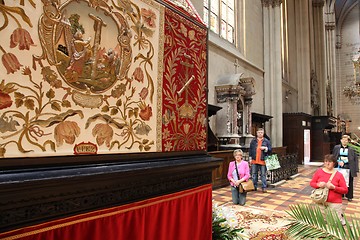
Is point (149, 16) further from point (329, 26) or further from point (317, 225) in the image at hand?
point (329, 26)

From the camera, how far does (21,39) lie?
911 mm

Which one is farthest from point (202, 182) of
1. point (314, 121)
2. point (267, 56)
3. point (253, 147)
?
point (314, 121)

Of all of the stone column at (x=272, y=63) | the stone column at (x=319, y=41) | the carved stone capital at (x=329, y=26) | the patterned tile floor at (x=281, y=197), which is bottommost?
the patterned tile floor at (x=281, y=197)

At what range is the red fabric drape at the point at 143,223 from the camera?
0.96m

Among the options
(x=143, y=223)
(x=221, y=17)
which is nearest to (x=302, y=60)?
(x=221, y=17)

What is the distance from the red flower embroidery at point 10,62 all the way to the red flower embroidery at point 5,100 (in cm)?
8

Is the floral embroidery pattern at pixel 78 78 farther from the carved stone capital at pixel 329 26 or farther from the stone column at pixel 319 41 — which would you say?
the carved stone capital at pixel 329 26

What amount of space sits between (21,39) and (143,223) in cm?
95

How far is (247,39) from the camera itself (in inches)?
524

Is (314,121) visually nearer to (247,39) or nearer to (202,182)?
(247,39)

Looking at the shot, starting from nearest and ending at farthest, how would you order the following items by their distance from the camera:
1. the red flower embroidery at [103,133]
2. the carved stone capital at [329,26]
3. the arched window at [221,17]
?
the red flower embroidery at [103,133]
the arched window at [221,17]
the carved stone capital at [329,26]

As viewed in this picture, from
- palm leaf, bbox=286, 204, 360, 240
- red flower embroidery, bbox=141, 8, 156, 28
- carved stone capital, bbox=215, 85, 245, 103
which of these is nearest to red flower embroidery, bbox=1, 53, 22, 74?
red flower embroidery, bbox=141, 8, 156, 28

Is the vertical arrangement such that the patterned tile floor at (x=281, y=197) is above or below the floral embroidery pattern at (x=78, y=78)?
below

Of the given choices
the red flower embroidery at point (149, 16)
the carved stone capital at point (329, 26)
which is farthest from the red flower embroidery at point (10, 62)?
the carved stone capital at point (329, 26)
